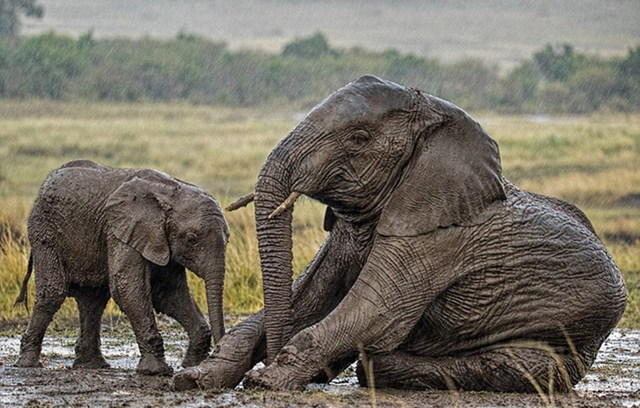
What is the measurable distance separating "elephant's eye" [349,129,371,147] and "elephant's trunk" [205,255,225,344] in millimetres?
1917

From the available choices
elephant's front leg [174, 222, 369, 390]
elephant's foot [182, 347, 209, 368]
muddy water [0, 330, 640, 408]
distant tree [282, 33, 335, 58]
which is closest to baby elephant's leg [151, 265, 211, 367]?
elephant's foot [182, 347, 209, 368]

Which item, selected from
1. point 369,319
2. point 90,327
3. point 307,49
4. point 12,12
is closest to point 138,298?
point 90,327

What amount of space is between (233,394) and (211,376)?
12.9 inches

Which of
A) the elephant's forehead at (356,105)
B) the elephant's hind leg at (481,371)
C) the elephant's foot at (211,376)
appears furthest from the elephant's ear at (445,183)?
the elephant's foot at (211,376)

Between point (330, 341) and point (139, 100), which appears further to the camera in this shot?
point (139, 100)

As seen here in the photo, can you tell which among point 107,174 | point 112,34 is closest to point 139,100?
point 112,34

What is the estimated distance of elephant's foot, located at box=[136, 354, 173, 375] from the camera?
988 cm

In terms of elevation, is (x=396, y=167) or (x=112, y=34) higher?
(x=396, y=167)

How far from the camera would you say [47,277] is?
10.7 meters

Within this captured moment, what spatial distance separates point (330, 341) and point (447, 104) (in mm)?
1506

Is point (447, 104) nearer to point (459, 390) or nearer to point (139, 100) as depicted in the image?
point (459, 390)

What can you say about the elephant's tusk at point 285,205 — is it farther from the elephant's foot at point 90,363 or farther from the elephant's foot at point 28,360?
the elephant's foot at point 28,360

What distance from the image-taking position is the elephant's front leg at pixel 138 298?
9961 mm

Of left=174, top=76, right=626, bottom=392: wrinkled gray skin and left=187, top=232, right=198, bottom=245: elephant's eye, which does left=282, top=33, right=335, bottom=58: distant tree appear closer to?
left=187, top=232, right=198, bottom=245: elephant's eye
